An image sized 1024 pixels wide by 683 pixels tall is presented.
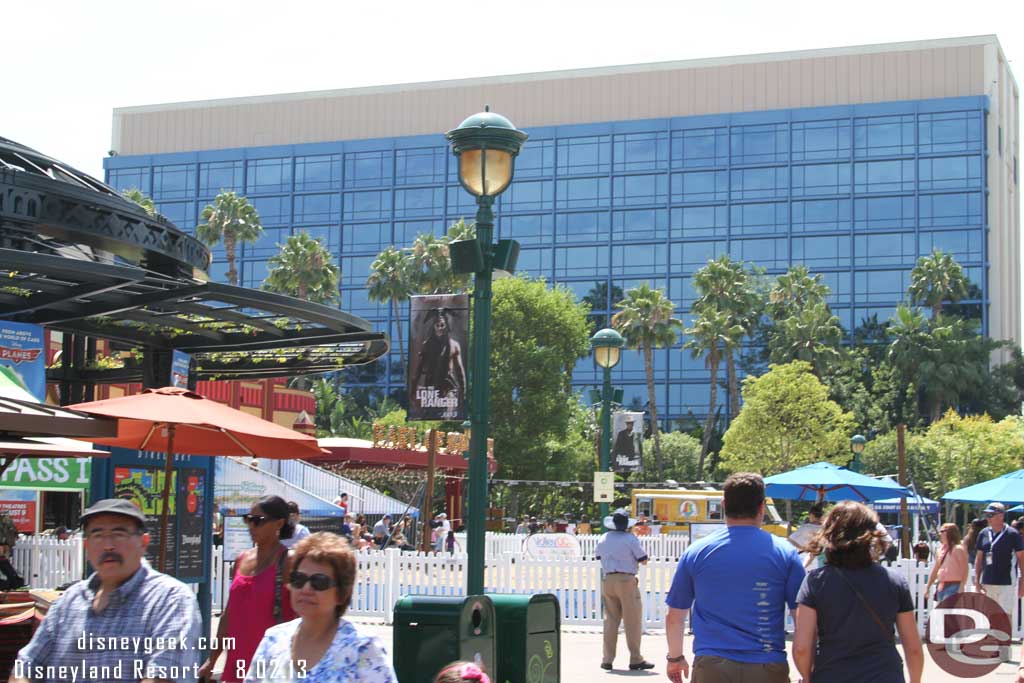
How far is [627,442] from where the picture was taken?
32.8 meters

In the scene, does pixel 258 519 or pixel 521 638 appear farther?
pixel 521 638

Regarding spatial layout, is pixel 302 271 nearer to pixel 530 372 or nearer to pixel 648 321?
pixel 530 372

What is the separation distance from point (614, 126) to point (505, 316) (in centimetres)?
3380

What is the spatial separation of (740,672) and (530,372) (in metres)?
52.3

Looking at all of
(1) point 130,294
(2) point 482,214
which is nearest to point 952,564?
(2) point 482,214

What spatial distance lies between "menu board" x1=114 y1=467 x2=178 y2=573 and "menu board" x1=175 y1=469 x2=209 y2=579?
0.09m

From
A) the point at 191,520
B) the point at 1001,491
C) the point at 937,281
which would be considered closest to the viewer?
the point at 191,520

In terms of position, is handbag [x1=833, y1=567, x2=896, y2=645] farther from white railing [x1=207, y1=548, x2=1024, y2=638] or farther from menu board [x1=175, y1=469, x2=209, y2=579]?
white railing [x1=207, y1=548, x2=1024, y2=638]

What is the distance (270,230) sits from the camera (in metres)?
95.2

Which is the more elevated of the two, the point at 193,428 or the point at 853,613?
the point at 193,428

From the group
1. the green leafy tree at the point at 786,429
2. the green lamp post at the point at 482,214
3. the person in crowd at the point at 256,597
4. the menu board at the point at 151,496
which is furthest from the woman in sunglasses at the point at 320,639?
the green leafy tree at the point at 786,429

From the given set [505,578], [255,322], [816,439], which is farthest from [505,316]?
[255,322]

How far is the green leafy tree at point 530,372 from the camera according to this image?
57.8 meters

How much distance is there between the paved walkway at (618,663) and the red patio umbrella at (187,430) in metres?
1.86
